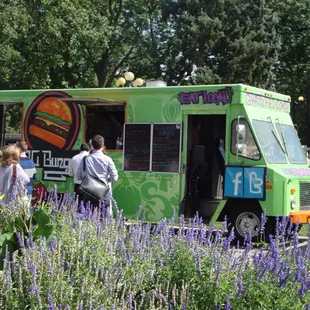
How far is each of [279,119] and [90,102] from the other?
3.87 m

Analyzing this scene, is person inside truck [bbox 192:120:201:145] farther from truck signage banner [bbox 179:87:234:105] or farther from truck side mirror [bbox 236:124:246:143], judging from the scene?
truck side mirror [bbox 236:124:246:143]

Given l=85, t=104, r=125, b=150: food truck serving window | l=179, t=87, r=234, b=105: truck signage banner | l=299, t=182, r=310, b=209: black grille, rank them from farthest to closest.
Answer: l=85, t=104, r=125, b=150: food truck serving window
l=299, t=182, r=310, b=209: black grille
l=179, t=87, r=234, b=105: truck signage banner

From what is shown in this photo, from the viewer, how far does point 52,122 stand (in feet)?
41.8

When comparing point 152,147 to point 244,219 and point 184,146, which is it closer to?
point 184,146

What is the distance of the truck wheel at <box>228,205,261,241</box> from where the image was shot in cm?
1067

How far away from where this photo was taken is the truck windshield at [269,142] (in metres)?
10.6

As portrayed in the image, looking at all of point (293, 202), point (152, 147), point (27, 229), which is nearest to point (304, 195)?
point (293, 202)

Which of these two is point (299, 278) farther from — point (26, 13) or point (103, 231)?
point (26, 13)

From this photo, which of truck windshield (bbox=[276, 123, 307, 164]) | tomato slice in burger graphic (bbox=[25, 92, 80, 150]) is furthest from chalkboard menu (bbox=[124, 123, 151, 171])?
truck windshield (bbox=[276, 123, 307, 164])

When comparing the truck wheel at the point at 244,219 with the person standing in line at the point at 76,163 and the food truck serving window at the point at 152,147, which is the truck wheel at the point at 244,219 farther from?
the person standing in line at the point at 76,163

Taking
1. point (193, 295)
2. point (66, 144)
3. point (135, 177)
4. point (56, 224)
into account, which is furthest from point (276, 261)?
point (66, 144)

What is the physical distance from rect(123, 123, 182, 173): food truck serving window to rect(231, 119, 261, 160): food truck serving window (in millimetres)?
1100

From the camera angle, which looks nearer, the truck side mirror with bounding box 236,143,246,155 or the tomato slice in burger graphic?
the truck side mirror with bounding box 236,143,246,155

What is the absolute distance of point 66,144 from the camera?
40.8 ft
